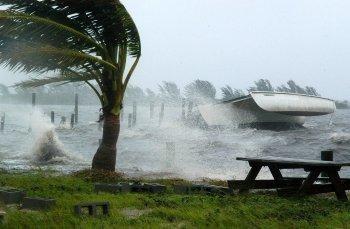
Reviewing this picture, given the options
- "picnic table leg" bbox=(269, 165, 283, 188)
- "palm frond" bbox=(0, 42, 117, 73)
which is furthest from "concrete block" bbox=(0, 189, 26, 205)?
"picnic table leg" bbox=(269, 165, 283, 188)

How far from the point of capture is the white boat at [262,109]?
4169 centimetres

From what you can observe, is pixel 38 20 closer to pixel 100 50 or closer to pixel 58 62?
pixel 58 62

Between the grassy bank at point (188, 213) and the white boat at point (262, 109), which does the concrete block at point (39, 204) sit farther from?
the white boat at point (262, 109)

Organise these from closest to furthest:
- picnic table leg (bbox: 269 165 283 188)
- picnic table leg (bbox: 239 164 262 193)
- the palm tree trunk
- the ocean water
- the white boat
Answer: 1. picnic table leg (bbox: 239 164 262 193)
2. picnic table leg (bbox: 269 165 283 188)
3. the palm tree trunk
4. the ocean water
5. the white boat

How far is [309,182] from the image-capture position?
948 centimetres

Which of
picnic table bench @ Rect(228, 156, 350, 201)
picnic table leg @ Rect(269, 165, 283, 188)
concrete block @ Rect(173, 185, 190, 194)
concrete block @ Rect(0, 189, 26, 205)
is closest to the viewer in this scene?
concrete block @ Rect(0, 189, 26, 205)

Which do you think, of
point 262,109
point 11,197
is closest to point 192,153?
point 262,109

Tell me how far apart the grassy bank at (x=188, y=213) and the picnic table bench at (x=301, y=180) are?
0.37m

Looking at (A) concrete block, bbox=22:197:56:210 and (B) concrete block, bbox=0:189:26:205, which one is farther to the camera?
(B) concrete block, bbox=0:189:26:205

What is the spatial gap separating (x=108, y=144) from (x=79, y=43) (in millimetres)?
2994

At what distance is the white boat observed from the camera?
41.7 meters

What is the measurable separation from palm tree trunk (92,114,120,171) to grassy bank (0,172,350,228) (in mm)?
3808

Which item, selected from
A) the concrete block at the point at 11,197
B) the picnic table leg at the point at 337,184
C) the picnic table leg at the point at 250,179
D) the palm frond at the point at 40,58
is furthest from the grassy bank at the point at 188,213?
the palm frond at the point at 40,58

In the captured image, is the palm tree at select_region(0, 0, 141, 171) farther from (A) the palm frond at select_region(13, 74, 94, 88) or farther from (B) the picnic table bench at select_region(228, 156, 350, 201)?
(B) the picnic table bench at select_region(228, 156, 350, 201)
